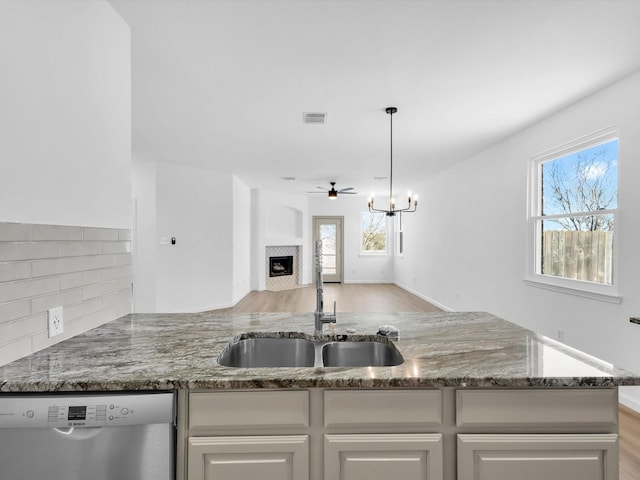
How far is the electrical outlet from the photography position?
4.89ft

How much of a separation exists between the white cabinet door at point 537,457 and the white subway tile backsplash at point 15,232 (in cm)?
162

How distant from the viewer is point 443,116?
3.90 meters

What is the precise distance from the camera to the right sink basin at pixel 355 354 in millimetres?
1663

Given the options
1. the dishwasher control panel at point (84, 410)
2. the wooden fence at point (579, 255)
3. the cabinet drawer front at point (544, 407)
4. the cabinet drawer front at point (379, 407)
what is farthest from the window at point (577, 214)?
the dishwasher control panel at point (84, 410)

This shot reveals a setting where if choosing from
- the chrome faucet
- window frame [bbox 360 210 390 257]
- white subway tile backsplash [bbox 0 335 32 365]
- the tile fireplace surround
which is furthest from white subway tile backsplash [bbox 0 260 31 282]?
window frame [bbox 360 210 390 257]

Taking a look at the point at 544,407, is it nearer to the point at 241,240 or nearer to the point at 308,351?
the point at 308,351

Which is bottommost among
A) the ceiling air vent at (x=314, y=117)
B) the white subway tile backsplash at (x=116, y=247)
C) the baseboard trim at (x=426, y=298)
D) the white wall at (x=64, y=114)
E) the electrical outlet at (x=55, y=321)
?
the baseboard trim at (x=426, y=298)

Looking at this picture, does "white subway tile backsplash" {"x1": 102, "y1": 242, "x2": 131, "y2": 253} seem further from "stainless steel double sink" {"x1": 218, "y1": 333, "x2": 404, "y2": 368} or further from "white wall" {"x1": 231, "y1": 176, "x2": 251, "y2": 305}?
"white wall" {"x1": 231, "y1": 176, "x2": 251, "y2": 305}

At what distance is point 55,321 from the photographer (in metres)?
1.52

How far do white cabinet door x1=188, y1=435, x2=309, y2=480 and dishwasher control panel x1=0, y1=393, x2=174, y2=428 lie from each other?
0.15 metres

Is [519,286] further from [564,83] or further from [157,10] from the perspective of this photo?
[157,10]

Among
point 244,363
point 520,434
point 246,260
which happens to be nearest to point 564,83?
point 520,434

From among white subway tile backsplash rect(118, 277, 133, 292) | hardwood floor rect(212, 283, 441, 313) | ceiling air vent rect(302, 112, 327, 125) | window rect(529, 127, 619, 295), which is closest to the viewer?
white subway tile backsplash rect(118, 277, 133, 292)

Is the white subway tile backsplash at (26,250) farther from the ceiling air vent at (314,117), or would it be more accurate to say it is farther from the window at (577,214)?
the window at (577,214)
